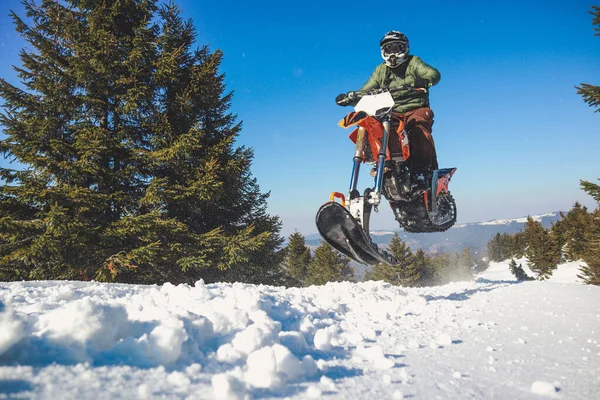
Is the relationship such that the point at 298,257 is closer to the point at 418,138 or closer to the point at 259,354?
the point at 418,138

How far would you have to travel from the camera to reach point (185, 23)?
10.8 meters

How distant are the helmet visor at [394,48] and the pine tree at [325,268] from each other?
88.1 feet

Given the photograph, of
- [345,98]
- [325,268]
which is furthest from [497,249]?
[345,98]

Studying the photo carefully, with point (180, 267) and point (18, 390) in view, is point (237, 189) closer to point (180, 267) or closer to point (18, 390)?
point (180, 267)

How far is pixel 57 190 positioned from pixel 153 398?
866 cm

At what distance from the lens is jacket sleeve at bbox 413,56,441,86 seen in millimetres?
4414

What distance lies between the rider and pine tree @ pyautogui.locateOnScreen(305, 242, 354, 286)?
85.3 feet

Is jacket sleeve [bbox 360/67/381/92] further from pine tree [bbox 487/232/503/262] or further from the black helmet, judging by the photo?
pine tree [bbox 487/232/503/262]

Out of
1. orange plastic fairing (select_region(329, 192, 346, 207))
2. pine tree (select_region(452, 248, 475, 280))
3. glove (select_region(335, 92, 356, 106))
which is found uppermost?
glove (select_region(335, 92, 356, 106))

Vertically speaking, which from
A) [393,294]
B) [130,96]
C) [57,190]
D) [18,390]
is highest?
[130,96]

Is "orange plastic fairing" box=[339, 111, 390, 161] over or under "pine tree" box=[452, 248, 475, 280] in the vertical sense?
over

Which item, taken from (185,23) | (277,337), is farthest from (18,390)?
(185,23)

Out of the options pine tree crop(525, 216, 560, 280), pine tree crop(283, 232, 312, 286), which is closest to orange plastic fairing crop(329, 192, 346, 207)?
pine tree crop(283, 232, 312, 286)

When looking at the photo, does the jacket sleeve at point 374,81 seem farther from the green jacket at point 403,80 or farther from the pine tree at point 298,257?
the pine tree at point 298,257
